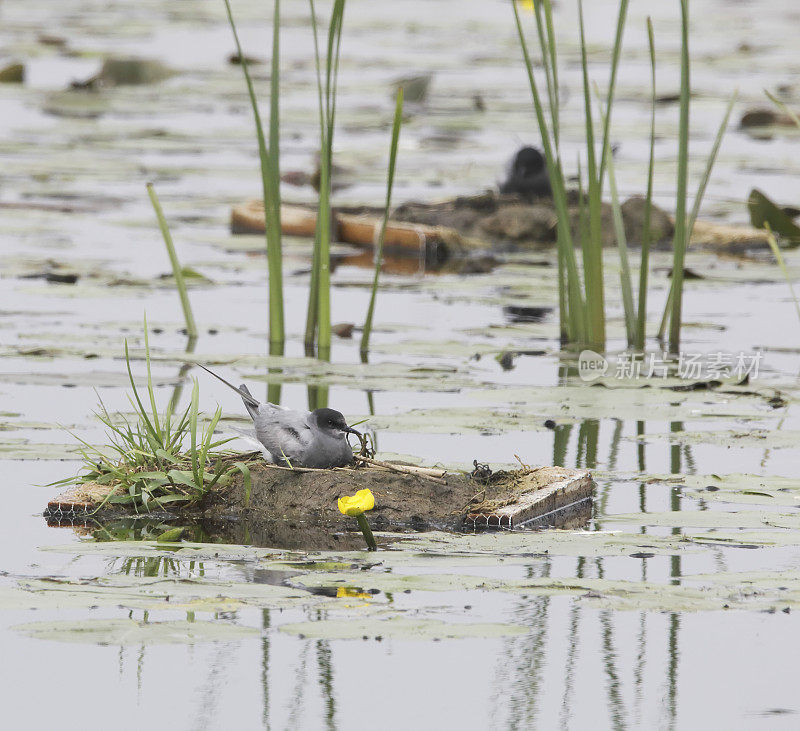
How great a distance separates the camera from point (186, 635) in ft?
11.3

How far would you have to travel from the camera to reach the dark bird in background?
1076 centimetres

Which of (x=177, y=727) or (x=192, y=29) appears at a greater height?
(x=192, y=29)

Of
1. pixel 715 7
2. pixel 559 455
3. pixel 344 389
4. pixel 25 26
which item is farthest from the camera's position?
pixel 715 7

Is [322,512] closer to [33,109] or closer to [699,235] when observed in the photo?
[699,235]

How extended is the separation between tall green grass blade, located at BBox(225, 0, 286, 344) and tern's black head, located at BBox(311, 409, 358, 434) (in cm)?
199

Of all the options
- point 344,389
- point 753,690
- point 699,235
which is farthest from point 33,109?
point 753,690

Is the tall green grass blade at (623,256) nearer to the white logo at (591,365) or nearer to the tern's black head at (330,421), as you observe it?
the white logo at (591,365)

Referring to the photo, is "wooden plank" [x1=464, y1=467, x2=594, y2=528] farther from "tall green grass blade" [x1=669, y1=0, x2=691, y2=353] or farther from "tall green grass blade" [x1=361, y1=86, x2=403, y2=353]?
"tall green grass blade" [x1=669, y1=0, x2=691, y2=353]

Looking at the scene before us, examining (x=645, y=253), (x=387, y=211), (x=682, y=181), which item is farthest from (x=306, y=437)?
(x=682, y=181)

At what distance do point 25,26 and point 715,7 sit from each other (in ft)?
47.5

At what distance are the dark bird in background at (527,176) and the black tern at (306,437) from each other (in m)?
6.19

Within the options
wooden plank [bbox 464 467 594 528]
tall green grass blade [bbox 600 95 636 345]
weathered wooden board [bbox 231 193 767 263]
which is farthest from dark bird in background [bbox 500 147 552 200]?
wooden plank [bbox 464 467 594 528]

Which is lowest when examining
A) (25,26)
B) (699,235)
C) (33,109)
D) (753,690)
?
(753,690)

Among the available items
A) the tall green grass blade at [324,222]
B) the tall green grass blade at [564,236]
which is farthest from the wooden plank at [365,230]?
the tall green grass blade at [564,236]
